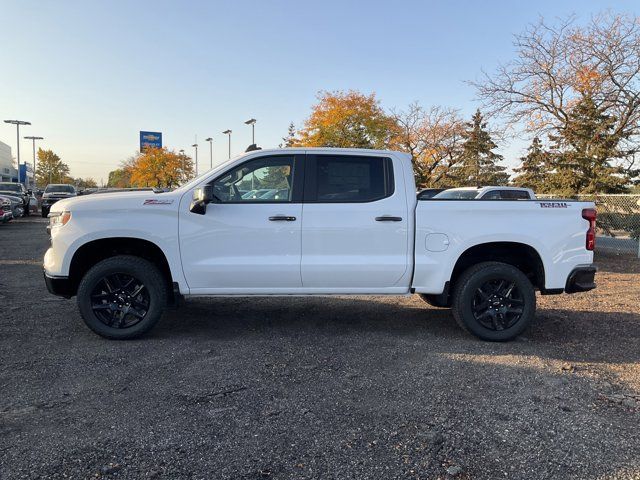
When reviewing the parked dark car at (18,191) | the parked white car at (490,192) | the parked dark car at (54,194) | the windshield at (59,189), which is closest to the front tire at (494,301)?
the parked white car at (490,192)

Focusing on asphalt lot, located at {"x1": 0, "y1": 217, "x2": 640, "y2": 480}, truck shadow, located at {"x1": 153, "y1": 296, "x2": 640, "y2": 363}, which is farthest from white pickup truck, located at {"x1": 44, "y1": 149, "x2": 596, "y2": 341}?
asphalt lot, located at {"x1": 0, "y1": 217, "x2": 640, "y2": 480}

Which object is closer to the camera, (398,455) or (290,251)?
(398,455)

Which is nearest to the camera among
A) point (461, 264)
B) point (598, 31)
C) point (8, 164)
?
point (461, 264)

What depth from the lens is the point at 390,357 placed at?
460cm

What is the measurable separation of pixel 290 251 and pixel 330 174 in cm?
90

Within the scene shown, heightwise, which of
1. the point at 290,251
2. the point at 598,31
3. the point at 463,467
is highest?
the point at 598,31

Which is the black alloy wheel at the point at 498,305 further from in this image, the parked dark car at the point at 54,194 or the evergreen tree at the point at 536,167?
the parked dark car at the point at 54,194

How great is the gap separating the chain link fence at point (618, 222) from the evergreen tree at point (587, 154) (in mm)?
597

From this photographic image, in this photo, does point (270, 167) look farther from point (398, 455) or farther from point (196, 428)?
point (398, 455)

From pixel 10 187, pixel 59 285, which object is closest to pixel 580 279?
pixel 59 285

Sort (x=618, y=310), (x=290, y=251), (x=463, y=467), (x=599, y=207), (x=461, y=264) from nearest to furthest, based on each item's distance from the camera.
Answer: (x=463, y=467)
(x=290, y=251)
(x=461, y=264)
(x=618, y=310)
(x=599, y=207)

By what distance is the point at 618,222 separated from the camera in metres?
13.2

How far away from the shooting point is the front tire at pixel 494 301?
5051 mm


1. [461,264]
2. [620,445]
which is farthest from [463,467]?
[461,264]
